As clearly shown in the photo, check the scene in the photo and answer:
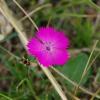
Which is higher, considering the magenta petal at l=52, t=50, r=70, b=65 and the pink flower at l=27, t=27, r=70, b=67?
the pink flower at l=27, t=27, r=70, b=67

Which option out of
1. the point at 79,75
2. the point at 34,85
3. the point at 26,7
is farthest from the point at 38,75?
the point at 26,7

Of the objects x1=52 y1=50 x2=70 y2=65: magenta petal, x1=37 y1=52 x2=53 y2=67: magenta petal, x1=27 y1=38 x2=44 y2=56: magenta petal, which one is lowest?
x1=52 y1=50 x2=70 y2=65: magenta petal

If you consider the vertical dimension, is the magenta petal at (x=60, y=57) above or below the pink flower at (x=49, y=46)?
below

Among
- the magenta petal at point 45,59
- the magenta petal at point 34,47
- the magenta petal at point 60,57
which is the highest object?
the magenta petal at point 34,47

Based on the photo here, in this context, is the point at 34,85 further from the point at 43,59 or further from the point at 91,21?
the point at 91,21

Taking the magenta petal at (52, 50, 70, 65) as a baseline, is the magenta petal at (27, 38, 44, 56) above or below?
above

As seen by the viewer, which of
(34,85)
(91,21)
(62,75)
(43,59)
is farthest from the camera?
(91,21)

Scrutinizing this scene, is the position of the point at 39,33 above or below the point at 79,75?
above

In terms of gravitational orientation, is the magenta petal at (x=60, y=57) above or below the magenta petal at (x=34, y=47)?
below
